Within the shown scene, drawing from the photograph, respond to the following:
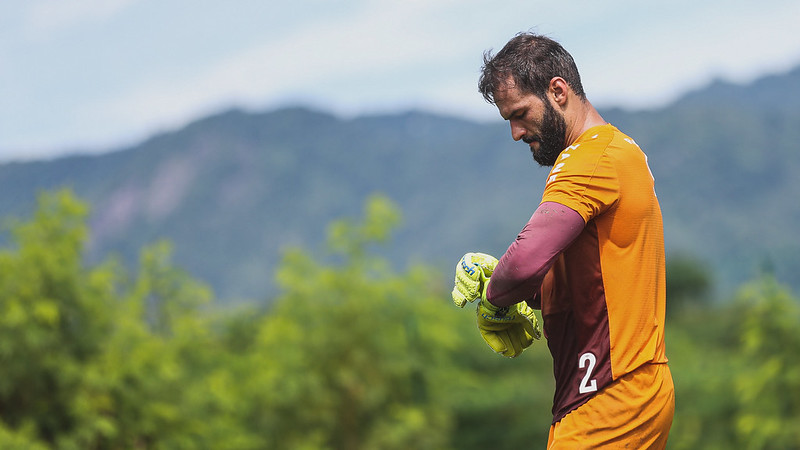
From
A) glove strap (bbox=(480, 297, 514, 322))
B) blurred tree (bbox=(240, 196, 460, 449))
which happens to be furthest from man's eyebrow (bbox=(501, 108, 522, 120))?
blurred tree (bbox=(240, 196, 460, 449))

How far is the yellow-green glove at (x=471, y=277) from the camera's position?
204 cm

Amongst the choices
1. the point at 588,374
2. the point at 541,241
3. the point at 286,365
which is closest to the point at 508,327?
the point at 588,374

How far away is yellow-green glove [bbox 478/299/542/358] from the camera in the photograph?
2.04m

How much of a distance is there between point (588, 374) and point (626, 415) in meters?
0.12

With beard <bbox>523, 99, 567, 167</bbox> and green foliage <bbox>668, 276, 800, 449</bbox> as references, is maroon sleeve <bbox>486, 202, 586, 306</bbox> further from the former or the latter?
green foliage <bbox>668, 276, 800, 449</bbox>

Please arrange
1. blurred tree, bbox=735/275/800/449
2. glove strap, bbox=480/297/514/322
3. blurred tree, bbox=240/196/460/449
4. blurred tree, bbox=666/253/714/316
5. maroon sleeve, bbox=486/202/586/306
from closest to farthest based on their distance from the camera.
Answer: maroon sleeve, bbox=486/202/586/306, glove strap, bbox=480/297/514/322, blurred tree, bbox=735/275/800/449, blurred tree, bbox=240/196/460/449, blurred tree, bbox=666/253/714/316

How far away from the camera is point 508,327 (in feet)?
7.10

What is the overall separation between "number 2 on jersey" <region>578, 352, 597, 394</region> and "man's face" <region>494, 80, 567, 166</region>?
46 centimetres

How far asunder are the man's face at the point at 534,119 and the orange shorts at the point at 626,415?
0.53 metres

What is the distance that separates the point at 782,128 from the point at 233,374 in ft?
545

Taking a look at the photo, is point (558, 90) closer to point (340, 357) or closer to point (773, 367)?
point (773, 367)

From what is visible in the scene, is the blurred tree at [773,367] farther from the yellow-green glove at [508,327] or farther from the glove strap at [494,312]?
the glove strap at [494,312]

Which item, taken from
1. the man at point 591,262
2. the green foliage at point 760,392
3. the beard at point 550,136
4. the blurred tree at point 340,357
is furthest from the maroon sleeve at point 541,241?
the blurred tree at point 340,357

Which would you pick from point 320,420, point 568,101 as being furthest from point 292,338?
point 568,101
